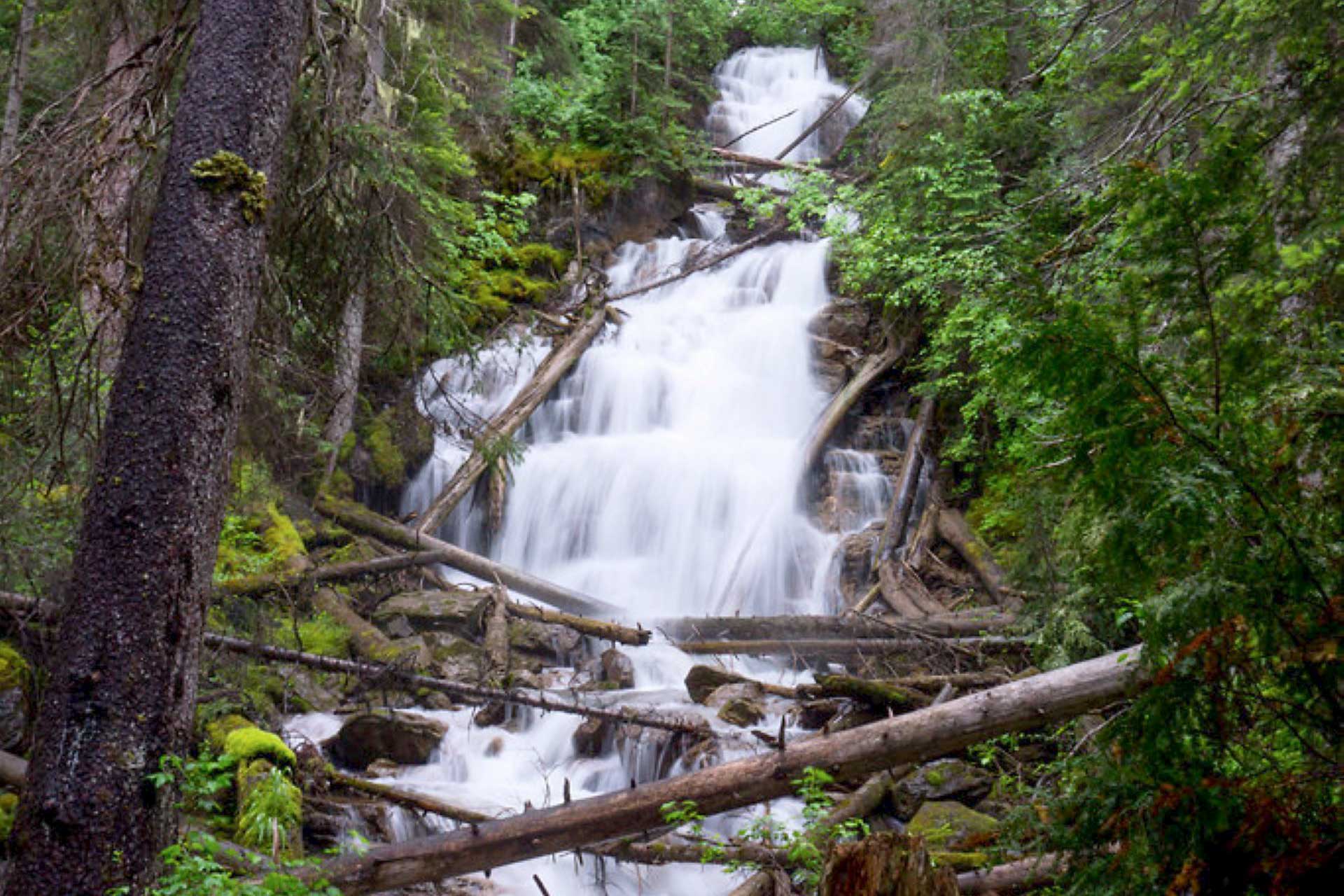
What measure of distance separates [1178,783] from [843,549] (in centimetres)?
1133

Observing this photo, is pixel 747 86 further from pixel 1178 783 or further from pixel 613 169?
pixel 1178 783

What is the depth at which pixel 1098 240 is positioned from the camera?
552 cm

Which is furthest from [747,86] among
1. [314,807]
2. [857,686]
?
[314,807]

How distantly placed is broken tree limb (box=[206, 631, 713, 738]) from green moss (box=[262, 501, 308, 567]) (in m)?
3.13

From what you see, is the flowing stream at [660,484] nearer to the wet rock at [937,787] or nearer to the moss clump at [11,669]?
the wet rock at [937,787]

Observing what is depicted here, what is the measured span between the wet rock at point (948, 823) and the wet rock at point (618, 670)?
3927mm

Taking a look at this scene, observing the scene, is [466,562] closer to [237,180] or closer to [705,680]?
[705,680]

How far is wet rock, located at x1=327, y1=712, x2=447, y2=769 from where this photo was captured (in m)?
7.58

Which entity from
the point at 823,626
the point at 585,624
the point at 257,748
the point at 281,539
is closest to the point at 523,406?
the point at 281,539

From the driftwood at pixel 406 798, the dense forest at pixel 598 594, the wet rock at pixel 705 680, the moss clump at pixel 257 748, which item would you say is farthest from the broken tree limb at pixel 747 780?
the wet rock at pixel 705 680

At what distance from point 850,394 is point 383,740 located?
10462 millimetres

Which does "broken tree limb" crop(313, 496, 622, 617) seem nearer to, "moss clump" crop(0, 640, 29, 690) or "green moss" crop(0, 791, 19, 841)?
"moss clump" crop(0, 640, 29, 690)

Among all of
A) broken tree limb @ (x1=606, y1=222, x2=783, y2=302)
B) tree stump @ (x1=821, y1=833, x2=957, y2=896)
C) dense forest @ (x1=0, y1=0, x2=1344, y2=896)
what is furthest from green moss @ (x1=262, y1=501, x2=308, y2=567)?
broken tree limb @ (x1=606, y1=222, x2=783, y2=302)

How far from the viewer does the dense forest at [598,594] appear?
8.10 feet
